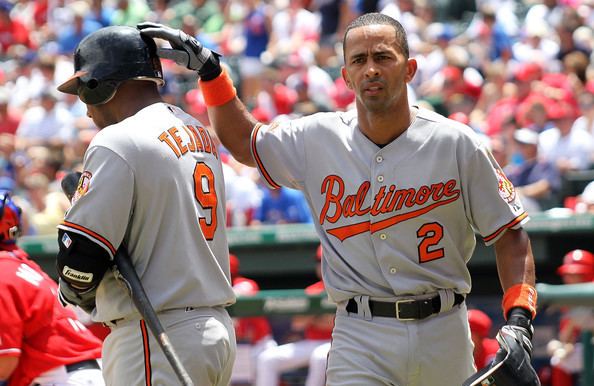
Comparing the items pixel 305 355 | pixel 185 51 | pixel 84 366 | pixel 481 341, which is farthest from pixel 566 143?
pixel 185 51

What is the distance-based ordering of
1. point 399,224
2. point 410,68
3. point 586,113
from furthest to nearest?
1. point 586,113
2. point 410,68
3. point 399,224

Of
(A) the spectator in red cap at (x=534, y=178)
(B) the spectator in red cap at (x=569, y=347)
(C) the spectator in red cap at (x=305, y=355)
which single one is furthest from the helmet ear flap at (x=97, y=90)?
(A) the spectator in red cap at (x=534, y=178)

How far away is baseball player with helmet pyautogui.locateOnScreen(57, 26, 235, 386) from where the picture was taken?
12.8 ft

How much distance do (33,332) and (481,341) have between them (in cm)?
263

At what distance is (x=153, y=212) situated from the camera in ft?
13.1

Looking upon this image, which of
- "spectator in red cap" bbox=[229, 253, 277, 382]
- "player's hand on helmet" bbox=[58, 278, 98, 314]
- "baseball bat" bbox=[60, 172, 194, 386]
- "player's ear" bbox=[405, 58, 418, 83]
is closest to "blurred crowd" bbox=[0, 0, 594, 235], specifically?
"spectator in red cap" bbox=[229, 253, 277, 382]

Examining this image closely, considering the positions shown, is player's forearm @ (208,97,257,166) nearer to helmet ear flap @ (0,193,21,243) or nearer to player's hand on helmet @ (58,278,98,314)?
player's hand on helmet @ (58,278,98,314)

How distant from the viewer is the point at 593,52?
36.8 ft

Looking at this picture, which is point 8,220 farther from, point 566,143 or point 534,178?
point 566,143

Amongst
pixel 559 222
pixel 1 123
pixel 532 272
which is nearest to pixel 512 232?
pixel 532 272

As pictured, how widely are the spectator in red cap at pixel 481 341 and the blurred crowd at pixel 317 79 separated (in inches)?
92.7

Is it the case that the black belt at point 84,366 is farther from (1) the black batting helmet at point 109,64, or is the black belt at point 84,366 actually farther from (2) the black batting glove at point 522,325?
(2) the black batting glove at point 522,325

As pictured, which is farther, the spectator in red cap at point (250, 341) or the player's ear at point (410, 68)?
the spectator in red cap at point (250, 341)

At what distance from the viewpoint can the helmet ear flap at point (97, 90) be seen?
4125 mm
